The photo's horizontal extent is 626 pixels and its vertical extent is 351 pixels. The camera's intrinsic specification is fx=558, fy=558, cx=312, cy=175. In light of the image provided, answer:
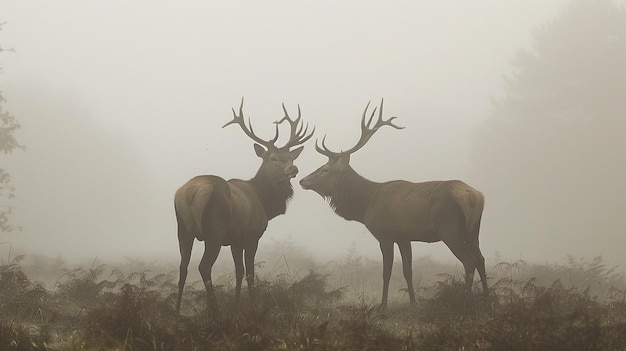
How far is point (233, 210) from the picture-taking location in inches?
309

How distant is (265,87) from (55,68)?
140 feet

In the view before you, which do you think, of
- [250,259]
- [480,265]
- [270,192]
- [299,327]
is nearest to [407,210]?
[480,265]

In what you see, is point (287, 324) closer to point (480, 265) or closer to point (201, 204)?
point (201, 204)

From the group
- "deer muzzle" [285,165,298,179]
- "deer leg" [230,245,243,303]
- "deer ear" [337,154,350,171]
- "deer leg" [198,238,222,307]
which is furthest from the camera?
"deer ear" [337,154,350,171]

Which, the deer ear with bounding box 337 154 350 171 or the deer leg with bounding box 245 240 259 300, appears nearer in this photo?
the deer leg with bounding box 245 240 259 300

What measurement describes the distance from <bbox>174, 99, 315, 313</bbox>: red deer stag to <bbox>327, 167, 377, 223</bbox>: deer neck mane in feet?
3.42

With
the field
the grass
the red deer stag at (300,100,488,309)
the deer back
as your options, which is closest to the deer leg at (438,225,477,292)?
the red deer stag at (300,100,488,309)

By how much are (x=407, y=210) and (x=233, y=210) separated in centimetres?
281

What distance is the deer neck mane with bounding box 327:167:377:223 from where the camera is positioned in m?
9.85

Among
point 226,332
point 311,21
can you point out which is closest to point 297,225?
point 226,332

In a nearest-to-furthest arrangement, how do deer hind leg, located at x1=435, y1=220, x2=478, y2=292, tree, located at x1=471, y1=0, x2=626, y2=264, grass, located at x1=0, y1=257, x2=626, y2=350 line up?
grass, located at x1=0, y1=257, x2=626, y2=350 < deer hind leg, located at x1=435, y1=220, x2=478, y2=292 < tree, located at x1=471, y1=0, x2=626, y2=264

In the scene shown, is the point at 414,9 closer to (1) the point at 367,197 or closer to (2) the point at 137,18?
(2) the point at 137,18

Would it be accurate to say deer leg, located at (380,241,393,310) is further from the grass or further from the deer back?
the deer back

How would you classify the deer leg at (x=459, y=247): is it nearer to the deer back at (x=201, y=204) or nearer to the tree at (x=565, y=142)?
the deer back at (x=201, y=204)
